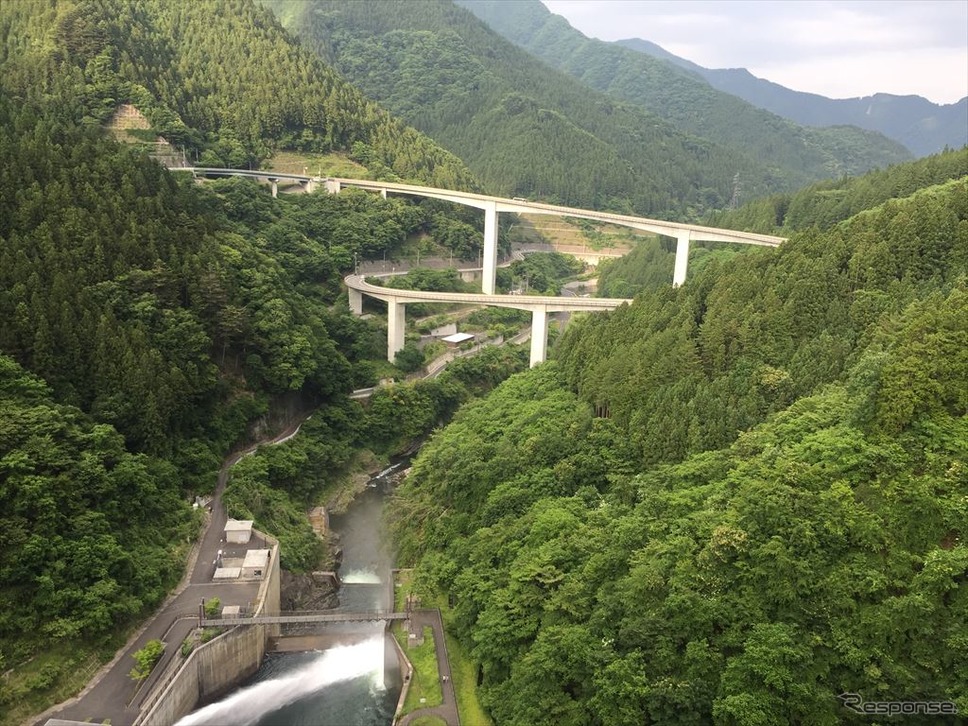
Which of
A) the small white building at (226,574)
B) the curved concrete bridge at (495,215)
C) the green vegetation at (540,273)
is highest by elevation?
the curved concrete bridge at (495,215)

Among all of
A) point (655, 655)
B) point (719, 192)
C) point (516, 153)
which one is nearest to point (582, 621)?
point (655, 655)

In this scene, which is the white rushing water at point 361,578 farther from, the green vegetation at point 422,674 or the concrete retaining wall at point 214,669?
the green vegetation at point 422,674

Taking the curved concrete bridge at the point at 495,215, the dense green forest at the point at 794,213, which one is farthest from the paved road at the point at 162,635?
the curved concrete bridge at the point at 495,215

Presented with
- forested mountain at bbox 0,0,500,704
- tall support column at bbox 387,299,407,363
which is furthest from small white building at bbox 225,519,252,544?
tall support column at bbox 387,299,407,363

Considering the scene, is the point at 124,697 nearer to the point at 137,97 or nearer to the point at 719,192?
the point at 137,97

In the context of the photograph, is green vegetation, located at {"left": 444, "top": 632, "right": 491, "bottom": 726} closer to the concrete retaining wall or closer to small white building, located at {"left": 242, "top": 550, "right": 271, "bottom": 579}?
the concrete retaining wall

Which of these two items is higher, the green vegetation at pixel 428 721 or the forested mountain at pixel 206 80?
the forested mountain at pixel 206 80

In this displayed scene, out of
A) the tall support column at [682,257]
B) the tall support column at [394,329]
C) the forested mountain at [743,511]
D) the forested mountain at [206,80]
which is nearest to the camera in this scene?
the forested mountain at [743,511]
